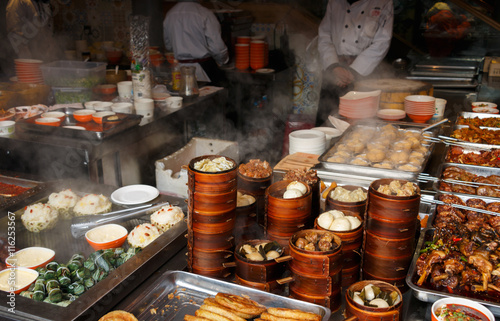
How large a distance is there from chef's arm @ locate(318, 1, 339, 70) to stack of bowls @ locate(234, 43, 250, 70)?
154 cm

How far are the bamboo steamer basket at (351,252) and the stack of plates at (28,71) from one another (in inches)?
166

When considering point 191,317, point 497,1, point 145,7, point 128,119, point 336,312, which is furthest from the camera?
point 145,7

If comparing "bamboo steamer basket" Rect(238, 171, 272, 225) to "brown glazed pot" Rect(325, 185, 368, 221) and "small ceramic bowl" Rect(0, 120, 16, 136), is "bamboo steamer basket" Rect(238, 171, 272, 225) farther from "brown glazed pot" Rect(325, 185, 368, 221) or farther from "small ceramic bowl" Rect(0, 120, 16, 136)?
"small ceramic bowl" Rect(0, 120, 16, 136)

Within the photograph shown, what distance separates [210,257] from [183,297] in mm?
182

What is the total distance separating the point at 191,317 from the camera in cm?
145

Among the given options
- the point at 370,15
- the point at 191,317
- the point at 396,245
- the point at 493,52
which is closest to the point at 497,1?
the point at 493,52

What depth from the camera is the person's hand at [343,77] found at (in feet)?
16.4

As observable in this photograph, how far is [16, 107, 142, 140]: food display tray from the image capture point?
11.0ft

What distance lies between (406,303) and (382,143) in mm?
1403

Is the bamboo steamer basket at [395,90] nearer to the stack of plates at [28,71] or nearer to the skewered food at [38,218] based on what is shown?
the skewered food at [38,218]

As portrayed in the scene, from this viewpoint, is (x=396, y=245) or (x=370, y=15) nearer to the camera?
(x=396, y=245)

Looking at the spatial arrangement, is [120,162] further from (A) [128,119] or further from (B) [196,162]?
(B) [196,162]

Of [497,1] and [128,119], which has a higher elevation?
[497,1]

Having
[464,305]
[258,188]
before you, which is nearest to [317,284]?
[464,305]
